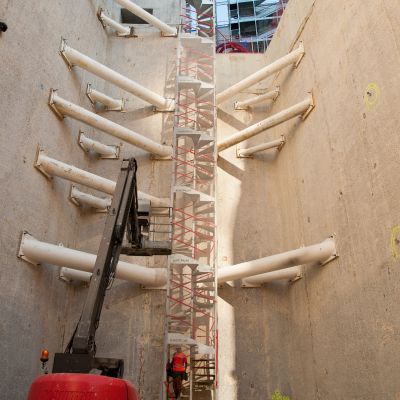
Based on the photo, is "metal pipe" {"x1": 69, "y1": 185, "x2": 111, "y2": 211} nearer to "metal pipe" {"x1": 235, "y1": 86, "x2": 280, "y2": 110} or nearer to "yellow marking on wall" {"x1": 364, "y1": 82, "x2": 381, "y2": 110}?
"metal pipe" {"x1": 235, "y1": 86, "x2": 280, "y2": 110}

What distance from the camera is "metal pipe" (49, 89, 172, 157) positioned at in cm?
955

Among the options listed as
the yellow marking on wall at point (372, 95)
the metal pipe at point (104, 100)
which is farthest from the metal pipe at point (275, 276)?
the metal pipe at point (104, 100)

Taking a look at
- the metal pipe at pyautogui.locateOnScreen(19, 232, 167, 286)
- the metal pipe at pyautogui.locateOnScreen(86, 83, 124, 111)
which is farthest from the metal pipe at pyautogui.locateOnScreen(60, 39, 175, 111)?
the metal pipe at pyautogui.locateOnScreen(19, 232, 167, 286)

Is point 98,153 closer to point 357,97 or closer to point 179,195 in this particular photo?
point 179,195

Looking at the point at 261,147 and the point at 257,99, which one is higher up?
the point at 257,99

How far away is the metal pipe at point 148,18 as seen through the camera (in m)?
12.9

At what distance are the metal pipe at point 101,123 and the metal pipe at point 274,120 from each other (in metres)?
1.70

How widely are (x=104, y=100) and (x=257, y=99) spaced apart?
181 inches

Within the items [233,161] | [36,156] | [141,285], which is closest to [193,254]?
[141,285]

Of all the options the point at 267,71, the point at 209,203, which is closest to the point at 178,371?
the point at 209,203

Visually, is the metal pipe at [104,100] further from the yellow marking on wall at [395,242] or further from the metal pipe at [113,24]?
the yellow marking on wall at [395,242]

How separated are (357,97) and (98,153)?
282 inches

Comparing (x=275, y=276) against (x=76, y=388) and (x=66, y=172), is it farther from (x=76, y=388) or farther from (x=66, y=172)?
(x=76, y=388)

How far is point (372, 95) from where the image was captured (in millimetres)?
7230
